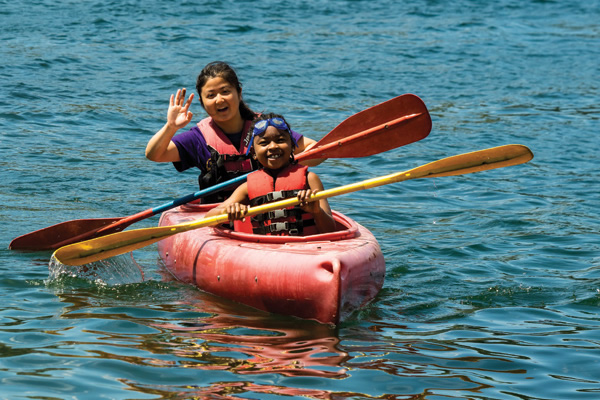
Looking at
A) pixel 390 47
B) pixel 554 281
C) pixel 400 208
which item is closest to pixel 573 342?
pixel 554 281

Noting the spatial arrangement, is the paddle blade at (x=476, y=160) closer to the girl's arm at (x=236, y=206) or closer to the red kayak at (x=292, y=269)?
the red kayak at (x=292, y=269)

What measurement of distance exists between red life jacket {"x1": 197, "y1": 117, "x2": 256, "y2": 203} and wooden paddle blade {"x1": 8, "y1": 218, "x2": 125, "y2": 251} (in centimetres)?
81

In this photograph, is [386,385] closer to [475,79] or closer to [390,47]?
[475,79]

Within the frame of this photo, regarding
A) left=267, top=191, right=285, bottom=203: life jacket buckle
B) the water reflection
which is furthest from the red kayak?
left=267, top=191, right=285, bottom=203: life jacket buckle

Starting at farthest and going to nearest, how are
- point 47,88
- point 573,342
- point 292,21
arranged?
point 292,21
point 47,88
point 573,342

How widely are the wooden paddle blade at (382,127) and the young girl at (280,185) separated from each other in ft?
2.61

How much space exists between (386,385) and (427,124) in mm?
2510

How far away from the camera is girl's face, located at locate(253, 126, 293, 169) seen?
496cm

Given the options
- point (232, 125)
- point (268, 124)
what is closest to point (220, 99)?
point (232, 125)

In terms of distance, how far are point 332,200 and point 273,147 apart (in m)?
3.14

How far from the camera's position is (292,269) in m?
4.44

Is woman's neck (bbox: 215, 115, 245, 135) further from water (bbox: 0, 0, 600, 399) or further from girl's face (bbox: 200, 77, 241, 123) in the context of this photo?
water (bbox: 0, 0, 600, 399)

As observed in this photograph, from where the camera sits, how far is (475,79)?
13172 millimetres

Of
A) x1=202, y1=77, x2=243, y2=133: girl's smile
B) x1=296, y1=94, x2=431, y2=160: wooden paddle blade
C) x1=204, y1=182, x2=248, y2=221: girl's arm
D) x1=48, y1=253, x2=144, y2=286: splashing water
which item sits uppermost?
x1=202, y1=77, x2=243, y2=133: girl's smile
